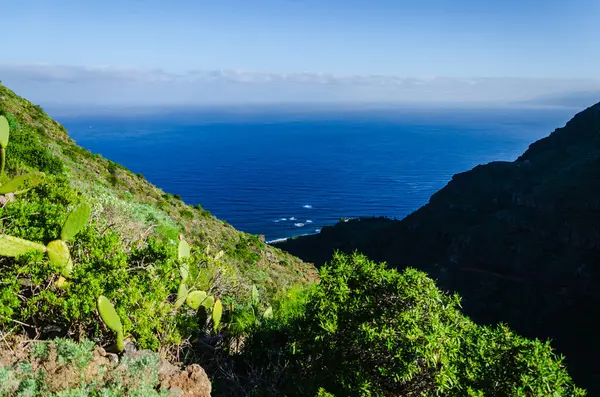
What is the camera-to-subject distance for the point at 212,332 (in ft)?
31.3

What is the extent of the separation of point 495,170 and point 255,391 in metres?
96.6

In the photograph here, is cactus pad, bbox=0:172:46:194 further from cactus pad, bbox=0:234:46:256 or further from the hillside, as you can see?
the hillside

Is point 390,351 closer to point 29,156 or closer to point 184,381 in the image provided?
point 184,381

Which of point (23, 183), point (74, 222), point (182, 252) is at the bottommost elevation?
point (182, 252)

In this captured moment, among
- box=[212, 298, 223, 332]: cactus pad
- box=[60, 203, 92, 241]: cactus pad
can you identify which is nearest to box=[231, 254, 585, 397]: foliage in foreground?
box=[212, 298, 223, 332]: cactus pad

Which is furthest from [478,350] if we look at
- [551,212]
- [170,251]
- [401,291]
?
[551,212]

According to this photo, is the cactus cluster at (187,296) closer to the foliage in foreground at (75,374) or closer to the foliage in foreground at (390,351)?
the foliage in foreground at (390,351)

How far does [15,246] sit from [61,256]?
79cm

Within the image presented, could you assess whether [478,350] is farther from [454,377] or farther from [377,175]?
[377,175]

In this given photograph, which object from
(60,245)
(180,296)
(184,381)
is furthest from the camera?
(180,296)

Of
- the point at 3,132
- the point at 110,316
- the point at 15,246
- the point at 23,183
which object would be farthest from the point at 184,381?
the point at 3,132

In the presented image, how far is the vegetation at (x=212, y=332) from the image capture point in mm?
6457

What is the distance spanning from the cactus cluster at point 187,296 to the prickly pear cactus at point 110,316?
187cm

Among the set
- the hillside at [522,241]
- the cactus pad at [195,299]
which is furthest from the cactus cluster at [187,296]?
the hillside at [522,241]
